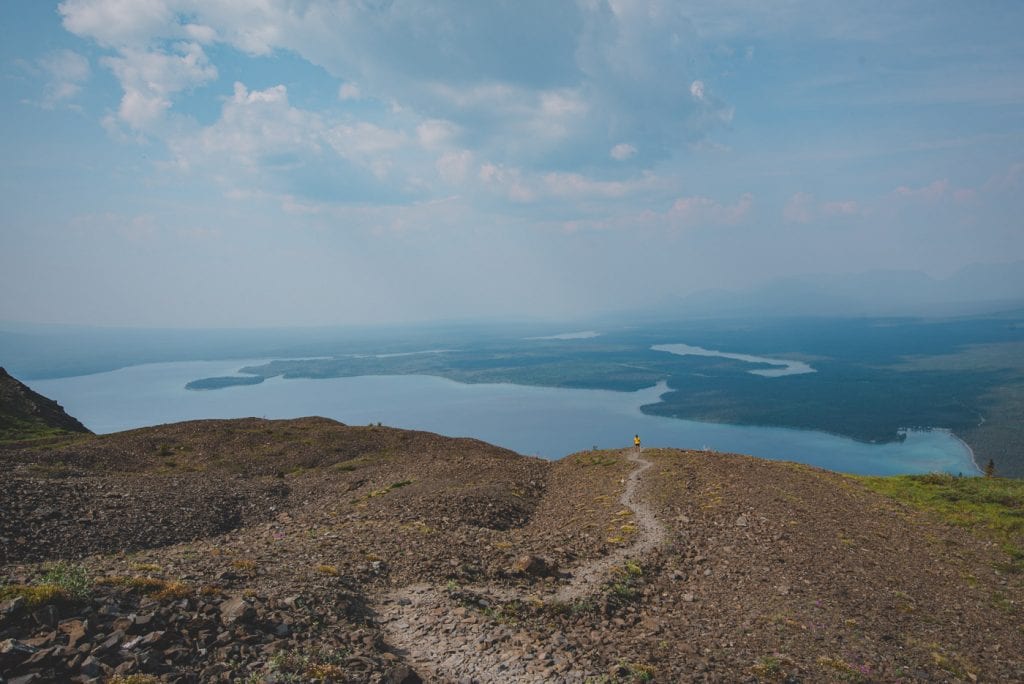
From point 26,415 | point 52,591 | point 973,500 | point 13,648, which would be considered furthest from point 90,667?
point 26,415

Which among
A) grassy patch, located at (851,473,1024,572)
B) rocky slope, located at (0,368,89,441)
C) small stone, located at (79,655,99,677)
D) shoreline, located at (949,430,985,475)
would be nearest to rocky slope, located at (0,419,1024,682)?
small stone, located at (79,655,99,677)

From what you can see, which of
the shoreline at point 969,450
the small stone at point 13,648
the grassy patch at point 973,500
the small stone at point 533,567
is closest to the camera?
the small stone at point 13,648

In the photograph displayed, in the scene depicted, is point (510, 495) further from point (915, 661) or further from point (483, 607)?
point (915, 661)

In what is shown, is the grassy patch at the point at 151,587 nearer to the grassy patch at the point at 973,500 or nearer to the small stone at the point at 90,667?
the small stone at the point at 90,667

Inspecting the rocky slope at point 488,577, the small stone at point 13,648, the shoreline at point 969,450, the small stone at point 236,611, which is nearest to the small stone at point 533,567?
the rocky slope at point 488,577

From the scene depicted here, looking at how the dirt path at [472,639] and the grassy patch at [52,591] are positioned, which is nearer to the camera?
the grassy patch at [52,591]

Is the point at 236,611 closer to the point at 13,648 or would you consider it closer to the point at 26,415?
the point at 13,648

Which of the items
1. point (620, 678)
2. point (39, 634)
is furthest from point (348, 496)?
point (620, 678)
